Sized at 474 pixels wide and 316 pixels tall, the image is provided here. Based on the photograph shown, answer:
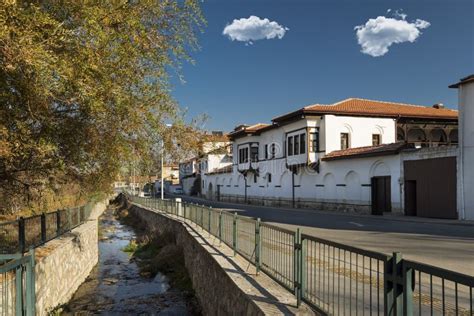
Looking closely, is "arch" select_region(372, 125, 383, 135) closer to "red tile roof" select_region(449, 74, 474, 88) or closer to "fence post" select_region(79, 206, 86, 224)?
"red tile roof" select_region(449, 74, 474, 88)

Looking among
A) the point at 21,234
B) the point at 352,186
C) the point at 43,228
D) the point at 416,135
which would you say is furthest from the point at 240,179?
the point at 21,234

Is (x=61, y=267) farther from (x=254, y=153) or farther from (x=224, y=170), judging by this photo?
(x=224, y=170)

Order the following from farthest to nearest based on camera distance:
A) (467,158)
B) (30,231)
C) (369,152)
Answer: (369,152), (467,158), (30,231)

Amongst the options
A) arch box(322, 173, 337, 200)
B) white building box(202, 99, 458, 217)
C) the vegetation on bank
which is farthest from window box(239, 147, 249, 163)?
the vegetation on bank

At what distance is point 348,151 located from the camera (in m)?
32.5

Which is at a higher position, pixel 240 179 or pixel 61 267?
pixel 240 179

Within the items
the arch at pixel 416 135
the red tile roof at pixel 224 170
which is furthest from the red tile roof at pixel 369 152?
the red tile roof at pixel 224 170

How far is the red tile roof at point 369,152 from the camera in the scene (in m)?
26.8

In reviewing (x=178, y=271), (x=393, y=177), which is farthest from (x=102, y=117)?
(x=393, y=177)

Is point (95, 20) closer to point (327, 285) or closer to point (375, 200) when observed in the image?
point (327, 285)

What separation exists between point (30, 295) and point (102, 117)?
11.2ft

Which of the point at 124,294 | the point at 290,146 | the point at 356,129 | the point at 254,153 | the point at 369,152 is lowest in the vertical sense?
the point at 124,294

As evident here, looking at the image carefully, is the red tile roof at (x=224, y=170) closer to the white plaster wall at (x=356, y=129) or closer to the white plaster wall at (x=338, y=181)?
the white plaster wall at (x=338, y=181)

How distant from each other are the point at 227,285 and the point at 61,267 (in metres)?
Result: 6.66
